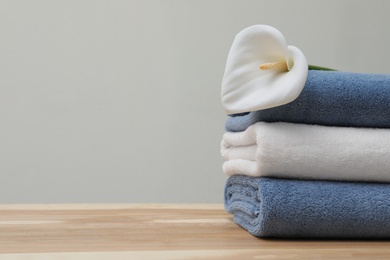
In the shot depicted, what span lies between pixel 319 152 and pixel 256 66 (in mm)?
157

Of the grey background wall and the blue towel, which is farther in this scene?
the grey background wall

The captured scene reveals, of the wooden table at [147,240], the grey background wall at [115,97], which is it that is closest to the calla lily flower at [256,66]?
the wooden table at [147,240]

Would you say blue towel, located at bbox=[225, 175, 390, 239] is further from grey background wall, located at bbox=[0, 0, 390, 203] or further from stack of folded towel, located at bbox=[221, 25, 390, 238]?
grey background wall, located at bbox=[0, 0, 390, 203]

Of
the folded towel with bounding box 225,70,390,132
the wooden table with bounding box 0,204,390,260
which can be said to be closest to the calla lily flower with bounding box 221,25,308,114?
the folded towel with bounding box 225,70,390,132

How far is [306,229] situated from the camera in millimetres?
824

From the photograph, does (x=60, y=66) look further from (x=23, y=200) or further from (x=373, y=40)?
(x=373, y=40)

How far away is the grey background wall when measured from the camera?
1.99 m

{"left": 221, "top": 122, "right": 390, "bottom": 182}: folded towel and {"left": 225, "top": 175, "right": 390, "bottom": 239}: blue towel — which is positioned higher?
{"left": 221, "top": 122, "right": 390, "bottom": 182}: folded towel

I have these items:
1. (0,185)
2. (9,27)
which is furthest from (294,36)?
(0,185)

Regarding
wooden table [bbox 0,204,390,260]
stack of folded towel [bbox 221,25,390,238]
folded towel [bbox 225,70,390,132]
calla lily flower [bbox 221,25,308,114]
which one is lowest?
wooden table [bbox 0,204,390,260]

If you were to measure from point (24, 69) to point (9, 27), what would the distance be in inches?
5.9

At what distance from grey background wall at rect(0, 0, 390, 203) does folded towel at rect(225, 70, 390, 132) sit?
1227 millimetres

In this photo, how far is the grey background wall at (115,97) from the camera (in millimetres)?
1985

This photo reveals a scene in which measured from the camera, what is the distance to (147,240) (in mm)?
775
